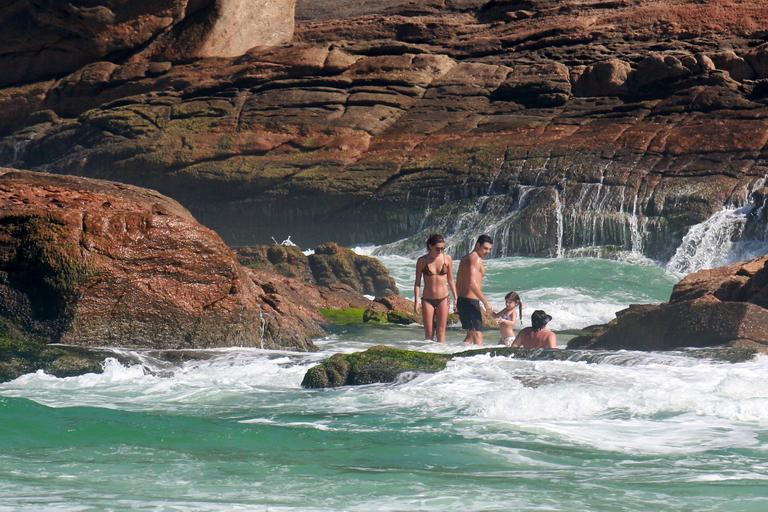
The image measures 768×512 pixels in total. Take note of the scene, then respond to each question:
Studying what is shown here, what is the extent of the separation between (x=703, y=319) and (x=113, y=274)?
586cm

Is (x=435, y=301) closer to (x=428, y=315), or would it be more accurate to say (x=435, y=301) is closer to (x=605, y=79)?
(x=428, y=315)

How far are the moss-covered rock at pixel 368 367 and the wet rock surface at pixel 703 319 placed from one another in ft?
8.29

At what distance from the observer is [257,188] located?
3219 cm

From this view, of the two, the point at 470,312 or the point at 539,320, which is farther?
the point at 470,312

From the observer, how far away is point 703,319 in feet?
44.2

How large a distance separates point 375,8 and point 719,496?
34984 mm

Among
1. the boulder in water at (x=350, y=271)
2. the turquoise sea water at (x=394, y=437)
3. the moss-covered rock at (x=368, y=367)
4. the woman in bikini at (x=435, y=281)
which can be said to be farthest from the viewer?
the boulder in water at (x=350, y=271)

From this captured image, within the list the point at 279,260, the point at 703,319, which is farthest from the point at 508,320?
the point at 279,260

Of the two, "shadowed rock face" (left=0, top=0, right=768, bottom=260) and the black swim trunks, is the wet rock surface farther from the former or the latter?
"shadowed rock face" (left=0, top=0, right=768, bottom=260)

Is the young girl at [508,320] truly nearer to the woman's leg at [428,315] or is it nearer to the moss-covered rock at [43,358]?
the woman's leg at [428,315]

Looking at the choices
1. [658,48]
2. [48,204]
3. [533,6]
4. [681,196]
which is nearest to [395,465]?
[48,204]

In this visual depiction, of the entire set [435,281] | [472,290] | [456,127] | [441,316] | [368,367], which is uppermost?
[456,127]

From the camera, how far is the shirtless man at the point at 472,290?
50.8 feet

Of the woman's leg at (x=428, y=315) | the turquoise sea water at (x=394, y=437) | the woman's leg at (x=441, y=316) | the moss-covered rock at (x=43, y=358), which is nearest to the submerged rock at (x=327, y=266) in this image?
the woman's leg at (x=428, y=315)
